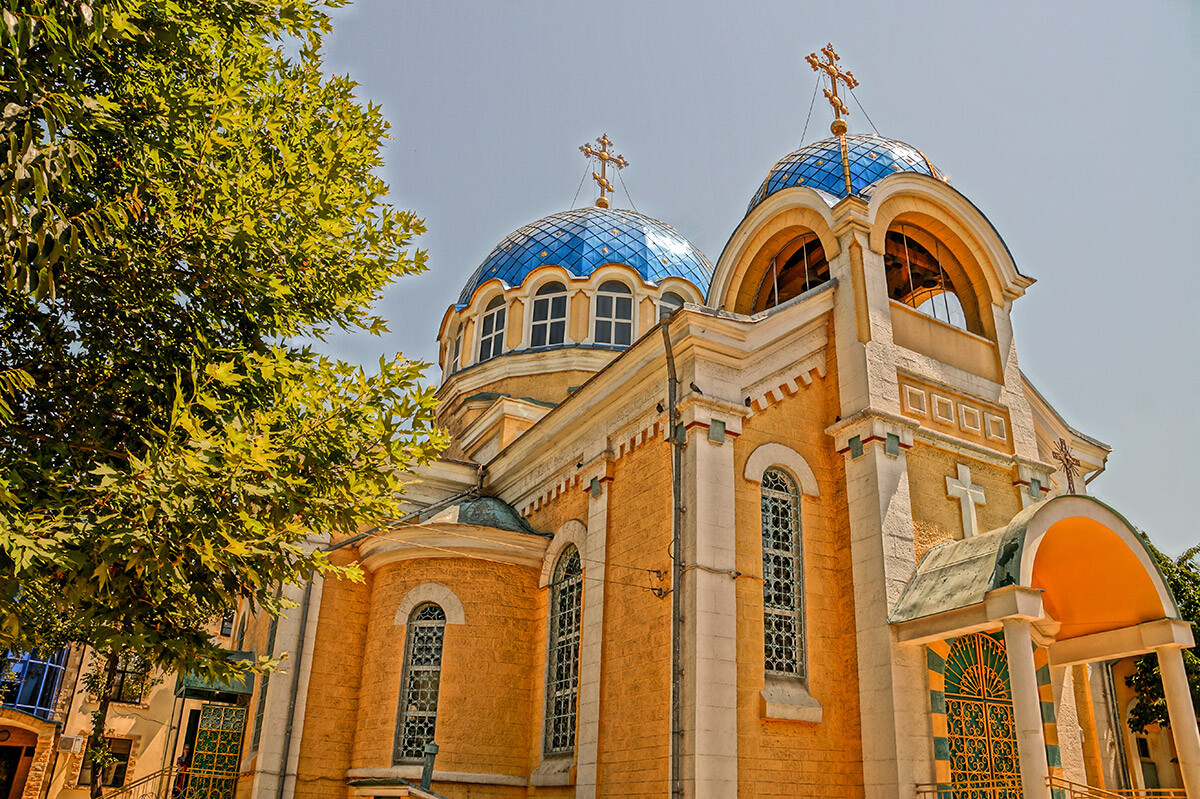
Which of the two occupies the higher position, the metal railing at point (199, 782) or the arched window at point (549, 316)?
the arched window at point (549, 316)

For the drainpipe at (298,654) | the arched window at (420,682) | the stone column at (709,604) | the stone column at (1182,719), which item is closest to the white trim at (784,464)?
the stone column at (709,604)

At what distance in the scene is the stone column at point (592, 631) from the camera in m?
10.9

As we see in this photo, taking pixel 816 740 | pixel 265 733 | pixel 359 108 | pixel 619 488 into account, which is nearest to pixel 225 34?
pixel 359 108

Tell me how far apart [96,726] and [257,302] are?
39.4 feet

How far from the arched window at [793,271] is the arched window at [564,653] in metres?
5.15

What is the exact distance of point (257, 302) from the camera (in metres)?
7.46

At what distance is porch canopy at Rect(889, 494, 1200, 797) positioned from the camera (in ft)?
29.6

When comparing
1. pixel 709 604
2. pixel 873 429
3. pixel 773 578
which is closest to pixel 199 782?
pixel 709 604

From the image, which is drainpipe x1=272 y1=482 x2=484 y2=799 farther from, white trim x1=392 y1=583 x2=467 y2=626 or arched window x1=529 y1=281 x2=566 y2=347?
arched window x1=529 y1=281 x2=566 y2=347

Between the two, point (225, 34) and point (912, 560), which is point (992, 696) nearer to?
point (912, 560)

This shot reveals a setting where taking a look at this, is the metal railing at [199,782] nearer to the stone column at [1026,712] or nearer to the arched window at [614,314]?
the stone column at [1026,712]

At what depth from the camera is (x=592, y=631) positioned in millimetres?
11695

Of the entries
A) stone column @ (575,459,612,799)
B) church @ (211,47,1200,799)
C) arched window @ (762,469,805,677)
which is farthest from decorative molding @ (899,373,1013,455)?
stone column @ (575,459,612,799)

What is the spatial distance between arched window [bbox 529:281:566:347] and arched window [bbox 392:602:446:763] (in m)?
8.09
